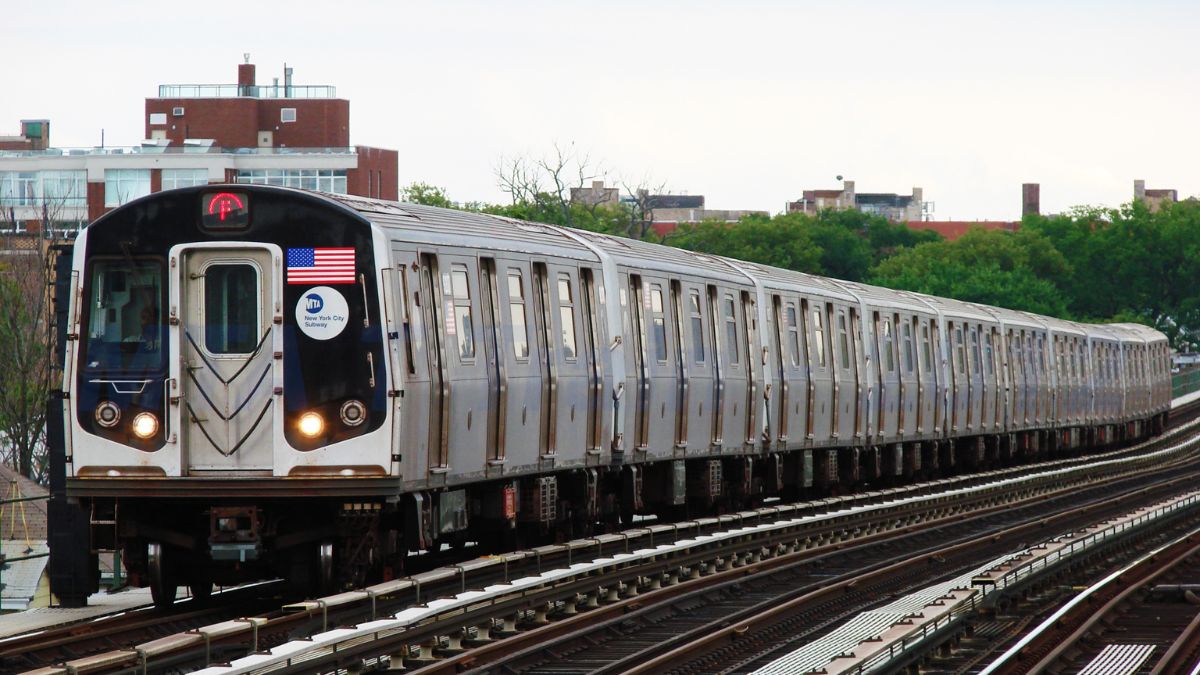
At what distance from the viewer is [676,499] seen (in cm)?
2233

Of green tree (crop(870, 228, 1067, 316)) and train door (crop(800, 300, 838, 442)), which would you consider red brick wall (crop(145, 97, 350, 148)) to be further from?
train door (crop(800, 300, 838, 442))

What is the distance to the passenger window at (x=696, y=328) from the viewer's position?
883 inches

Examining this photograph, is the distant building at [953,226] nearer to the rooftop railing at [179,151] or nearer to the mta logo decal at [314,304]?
the rooftop railing at [179,151]

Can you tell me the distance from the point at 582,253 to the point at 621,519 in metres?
5.21

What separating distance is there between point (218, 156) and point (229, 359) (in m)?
88.6

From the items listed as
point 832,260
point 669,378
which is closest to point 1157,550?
point 669,378

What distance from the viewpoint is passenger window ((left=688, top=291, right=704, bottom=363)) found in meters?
22.4

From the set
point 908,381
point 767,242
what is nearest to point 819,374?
point 908,381

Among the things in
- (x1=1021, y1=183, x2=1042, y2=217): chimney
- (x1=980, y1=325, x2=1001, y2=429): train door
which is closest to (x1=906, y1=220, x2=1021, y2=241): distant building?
(x1=1021, y1=183, x2=1042, y2=217): chimney

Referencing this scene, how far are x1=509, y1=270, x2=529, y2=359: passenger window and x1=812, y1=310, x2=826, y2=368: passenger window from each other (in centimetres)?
1124

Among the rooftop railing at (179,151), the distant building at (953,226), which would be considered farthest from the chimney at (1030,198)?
the rooftop railing at (179,151)

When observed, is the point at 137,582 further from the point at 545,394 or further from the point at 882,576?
the point at 882,576

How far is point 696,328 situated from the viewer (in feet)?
74.0

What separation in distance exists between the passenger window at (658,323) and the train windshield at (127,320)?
771 cm
